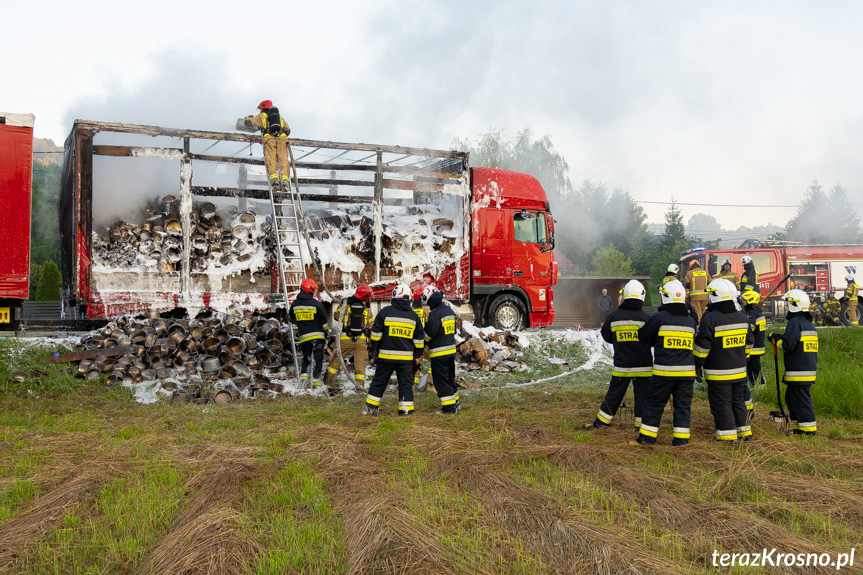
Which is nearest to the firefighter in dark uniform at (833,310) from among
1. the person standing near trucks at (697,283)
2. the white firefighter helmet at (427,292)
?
the person standing near trucks at (697,283)

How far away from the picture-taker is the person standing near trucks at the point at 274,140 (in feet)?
36.8

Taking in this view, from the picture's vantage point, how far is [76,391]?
348 inches

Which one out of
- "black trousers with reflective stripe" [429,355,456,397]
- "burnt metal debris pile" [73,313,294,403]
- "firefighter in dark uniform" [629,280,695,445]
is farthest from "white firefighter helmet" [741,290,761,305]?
"burnt metal debris pile" [73,313,294,403]

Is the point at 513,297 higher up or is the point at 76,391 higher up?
the point at 513,297

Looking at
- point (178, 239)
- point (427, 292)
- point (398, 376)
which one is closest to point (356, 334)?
point (427, 292)

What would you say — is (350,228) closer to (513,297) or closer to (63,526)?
(513,297)

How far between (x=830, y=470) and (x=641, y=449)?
1.54 meters

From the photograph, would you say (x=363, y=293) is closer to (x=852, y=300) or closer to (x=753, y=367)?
(x=753, y=367)

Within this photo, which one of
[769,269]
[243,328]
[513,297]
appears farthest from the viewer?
[769,269]

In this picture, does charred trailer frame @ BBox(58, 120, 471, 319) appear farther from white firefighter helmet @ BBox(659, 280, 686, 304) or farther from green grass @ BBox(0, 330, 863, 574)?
white firefighter helmet @ BBox(659, 280, 686, 304)

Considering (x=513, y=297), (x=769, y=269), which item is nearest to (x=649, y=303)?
(x=769, y=269)

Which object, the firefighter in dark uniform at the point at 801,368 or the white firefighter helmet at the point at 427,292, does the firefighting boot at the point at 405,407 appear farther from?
the firefighter in dark uniform at the point at 801,368

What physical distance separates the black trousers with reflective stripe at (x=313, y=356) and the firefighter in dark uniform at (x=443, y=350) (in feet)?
8.08

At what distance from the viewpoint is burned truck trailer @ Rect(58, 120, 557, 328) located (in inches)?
400
